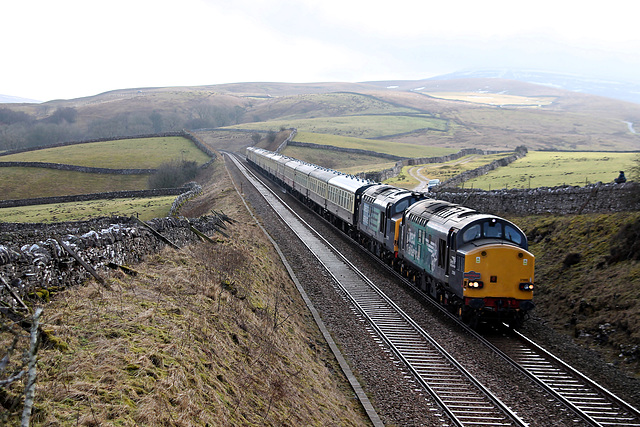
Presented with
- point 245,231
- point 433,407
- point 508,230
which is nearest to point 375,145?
point 245,231

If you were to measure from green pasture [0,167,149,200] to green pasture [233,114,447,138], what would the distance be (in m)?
78.7

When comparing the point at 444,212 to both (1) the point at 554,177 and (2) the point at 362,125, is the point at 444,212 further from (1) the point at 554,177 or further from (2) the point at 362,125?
(2) the point at 362,125

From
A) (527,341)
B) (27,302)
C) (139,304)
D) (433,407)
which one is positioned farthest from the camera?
(527,341)

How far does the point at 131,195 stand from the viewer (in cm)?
5356

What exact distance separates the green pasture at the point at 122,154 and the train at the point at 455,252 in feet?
178

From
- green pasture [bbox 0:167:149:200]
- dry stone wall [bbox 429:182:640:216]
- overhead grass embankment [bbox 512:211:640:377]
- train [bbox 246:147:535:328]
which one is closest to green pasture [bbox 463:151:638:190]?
dry stone wall [bbox 429:182:640:216]

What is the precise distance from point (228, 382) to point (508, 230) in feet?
38.9

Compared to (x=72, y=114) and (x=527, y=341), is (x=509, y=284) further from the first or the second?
(x=72, y=114)

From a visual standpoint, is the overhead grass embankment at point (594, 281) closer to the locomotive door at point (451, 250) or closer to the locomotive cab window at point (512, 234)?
the locomotive cab window at point (512, 234)

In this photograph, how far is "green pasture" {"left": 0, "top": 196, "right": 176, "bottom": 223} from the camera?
3784 cm

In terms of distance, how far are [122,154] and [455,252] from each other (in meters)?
74.2

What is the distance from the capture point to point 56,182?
204 feet

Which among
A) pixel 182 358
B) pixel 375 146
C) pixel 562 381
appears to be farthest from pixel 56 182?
pixel 375 146

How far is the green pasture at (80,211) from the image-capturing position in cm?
3784
